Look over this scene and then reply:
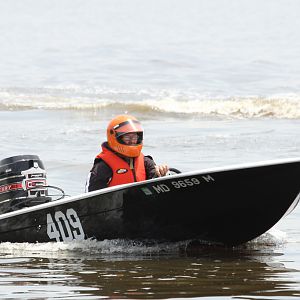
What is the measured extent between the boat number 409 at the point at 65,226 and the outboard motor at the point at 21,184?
2.41 ft

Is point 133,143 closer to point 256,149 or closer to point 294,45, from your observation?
point 256,149

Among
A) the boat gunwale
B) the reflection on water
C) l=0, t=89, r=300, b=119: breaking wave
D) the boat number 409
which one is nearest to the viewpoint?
the reflection on water

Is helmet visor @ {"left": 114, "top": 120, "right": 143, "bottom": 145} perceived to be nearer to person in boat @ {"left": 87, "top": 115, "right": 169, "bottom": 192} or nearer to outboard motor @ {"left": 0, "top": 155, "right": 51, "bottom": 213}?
person in boat @ {"left": 87, "top": 115, "right": 169, "bottom": 192}

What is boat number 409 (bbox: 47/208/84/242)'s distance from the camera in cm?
1035

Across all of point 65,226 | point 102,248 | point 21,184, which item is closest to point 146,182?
point 102,248

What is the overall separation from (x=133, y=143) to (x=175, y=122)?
14701 mm

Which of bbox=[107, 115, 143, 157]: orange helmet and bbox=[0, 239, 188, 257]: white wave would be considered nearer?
bbox=[0, 239, 188, 257]: white wave

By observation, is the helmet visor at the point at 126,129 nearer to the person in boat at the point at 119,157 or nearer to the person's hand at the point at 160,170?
the person in boat at the point at 119,157

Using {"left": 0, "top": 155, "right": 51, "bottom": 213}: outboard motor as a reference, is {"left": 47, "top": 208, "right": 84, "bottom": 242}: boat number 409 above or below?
below

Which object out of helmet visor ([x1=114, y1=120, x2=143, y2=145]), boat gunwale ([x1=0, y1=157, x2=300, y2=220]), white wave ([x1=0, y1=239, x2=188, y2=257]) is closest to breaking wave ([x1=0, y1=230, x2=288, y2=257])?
white wave ([x1=0, y1=239, x2=188, y2=257])

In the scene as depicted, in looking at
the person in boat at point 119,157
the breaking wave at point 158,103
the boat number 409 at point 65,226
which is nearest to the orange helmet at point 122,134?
the person in boat at point 119,157

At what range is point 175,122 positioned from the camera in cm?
2527

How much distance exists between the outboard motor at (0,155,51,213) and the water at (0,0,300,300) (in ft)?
1.96

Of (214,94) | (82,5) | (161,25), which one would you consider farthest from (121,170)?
(82,5)
